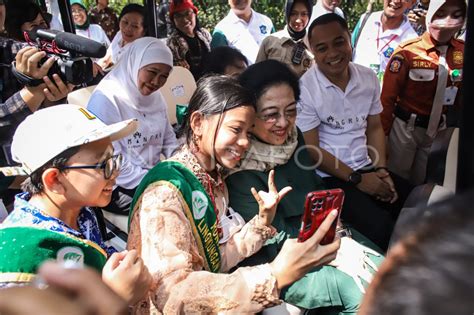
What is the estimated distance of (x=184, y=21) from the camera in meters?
4.23

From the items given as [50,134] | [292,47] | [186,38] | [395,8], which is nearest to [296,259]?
[50,134]

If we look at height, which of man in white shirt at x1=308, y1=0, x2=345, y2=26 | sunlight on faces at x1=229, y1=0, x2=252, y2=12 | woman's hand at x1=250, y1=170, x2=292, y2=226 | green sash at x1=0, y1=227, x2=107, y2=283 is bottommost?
woman's hand at x1=250, y1=170, x2=292, y2=226

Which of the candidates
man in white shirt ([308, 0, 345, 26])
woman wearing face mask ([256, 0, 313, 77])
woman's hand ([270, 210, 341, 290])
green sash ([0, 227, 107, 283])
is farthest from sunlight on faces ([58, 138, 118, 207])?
man in white shirt ([308, 0, 345, 26])

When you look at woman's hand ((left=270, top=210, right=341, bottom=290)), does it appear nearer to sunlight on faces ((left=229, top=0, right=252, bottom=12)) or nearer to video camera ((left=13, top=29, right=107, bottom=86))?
video camera ((left=13, top=29, right=107, bottom=86))

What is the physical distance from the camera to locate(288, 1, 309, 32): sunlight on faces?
4008 mm

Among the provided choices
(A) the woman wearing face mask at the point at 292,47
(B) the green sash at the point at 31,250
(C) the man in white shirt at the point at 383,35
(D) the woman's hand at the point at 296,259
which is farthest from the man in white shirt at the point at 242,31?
(B) the green sash at the point at 31,250

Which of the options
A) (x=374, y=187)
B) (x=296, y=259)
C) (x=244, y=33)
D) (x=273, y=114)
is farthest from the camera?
(x=244, y=33)

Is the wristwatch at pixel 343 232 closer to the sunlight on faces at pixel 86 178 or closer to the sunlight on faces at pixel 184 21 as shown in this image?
the sunlight on faces at pixel 86 178

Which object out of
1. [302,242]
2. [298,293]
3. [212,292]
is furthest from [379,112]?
[212,292]

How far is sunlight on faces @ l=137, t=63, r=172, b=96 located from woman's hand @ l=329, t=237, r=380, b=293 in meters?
1.47

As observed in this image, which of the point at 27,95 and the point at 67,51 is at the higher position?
the point at 67,51

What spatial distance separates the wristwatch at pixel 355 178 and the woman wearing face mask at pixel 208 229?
2.89ft

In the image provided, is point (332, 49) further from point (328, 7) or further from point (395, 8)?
point (328, 7)

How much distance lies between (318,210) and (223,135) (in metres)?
0.50
